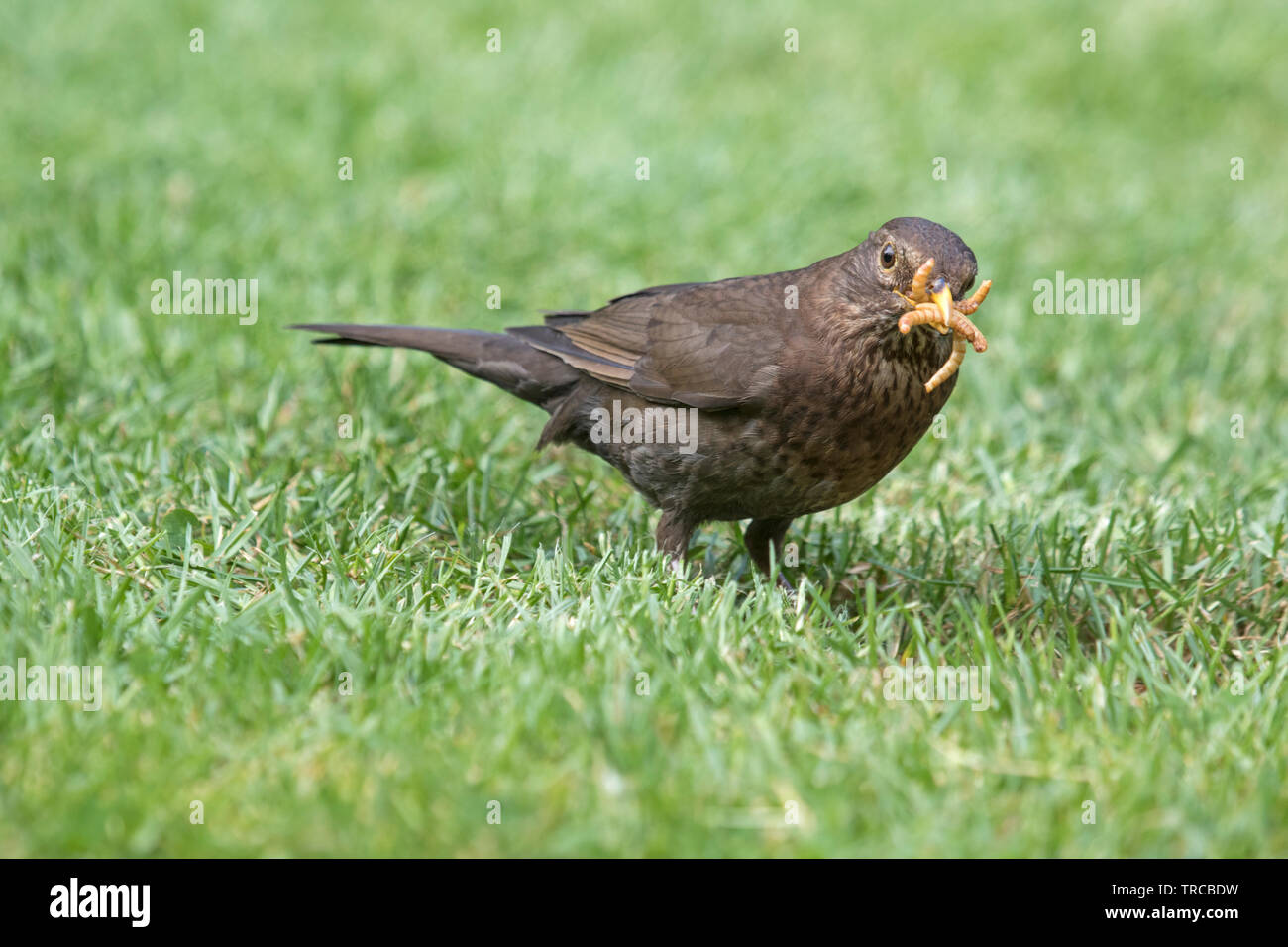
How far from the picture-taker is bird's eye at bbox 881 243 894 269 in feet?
11.4

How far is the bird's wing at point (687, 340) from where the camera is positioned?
12.1 ft

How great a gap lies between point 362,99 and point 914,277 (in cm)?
498

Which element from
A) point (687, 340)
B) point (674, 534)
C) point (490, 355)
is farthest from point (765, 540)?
point (490, 355)

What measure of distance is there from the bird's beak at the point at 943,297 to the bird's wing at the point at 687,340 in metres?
0.47

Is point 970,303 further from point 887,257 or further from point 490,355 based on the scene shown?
point 490,355

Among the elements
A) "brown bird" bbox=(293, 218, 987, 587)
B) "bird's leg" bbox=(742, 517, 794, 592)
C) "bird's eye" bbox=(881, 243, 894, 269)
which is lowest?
"bird's leg" bbox=(742, 517, 794, 592)

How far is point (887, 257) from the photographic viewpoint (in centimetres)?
348

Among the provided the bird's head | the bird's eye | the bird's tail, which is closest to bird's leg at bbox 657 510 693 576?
the bird's tail

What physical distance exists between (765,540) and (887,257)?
1054 mm

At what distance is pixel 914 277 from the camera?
3.38m

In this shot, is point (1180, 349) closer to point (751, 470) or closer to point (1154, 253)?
point (1154, 253)

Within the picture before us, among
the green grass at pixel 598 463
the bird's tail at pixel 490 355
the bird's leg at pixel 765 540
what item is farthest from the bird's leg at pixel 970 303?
the bird's tail at pixel 490 355

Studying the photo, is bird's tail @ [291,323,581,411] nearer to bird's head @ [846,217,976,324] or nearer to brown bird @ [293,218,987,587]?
brown bird @ [293,218,987,587]
